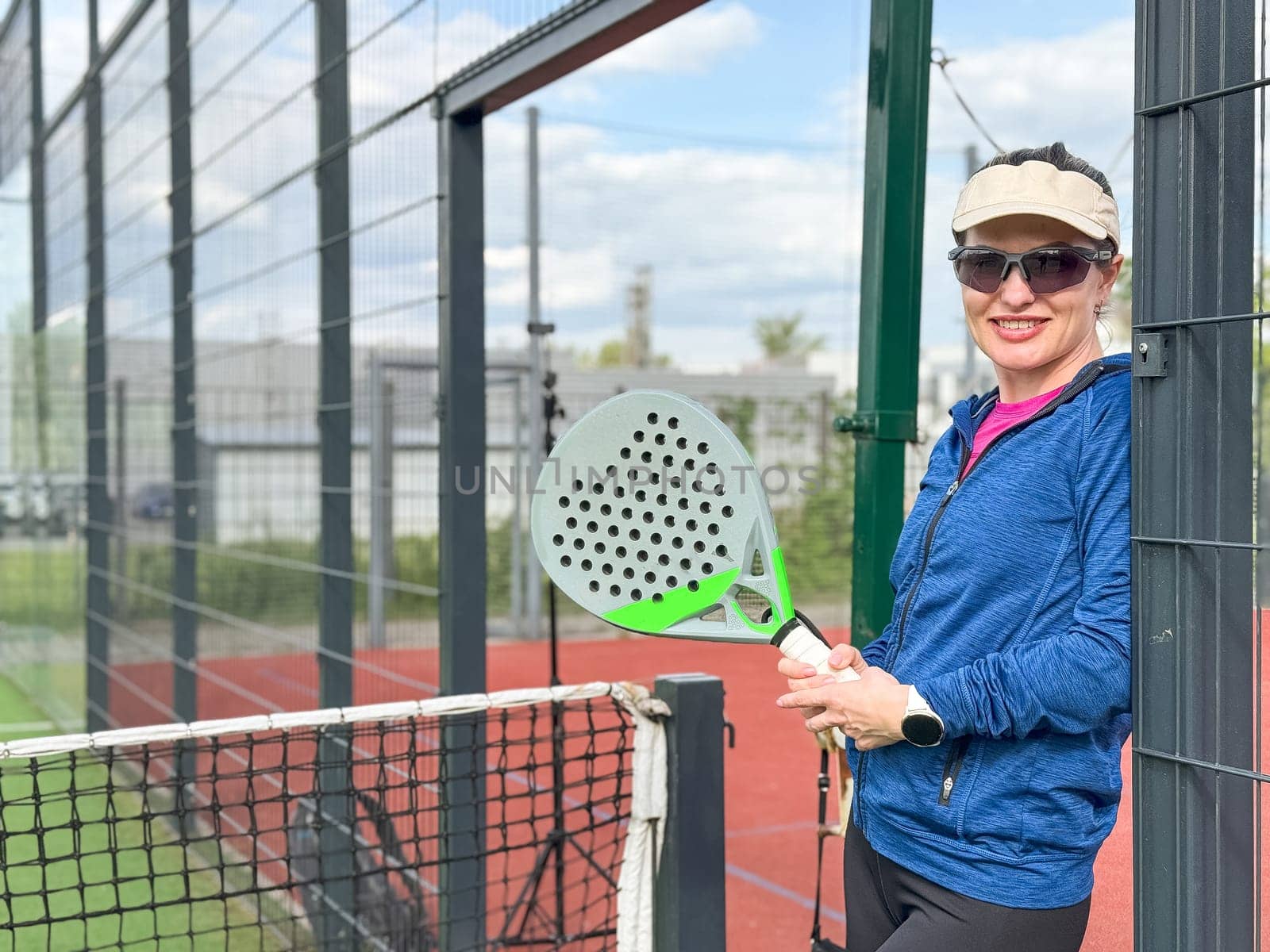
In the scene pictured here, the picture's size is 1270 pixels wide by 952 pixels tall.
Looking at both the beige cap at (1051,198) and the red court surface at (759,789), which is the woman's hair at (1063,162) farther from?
the red court surface at (759,789)

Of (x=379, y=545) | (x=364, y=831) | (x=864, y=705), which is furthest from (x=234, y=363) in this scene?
(x=864, y=705)

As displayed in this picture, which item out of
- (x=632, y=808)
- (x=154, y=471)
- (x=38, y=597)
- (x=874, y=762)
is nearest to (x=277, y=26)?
(x=154, y=471)

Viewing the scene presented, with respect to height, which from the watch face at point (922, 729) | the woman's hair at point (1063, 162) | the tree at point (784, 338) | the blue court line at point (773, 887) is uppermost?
the tree at point (784, 338)

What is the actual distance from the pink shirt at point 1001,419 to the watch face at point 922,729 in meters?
0.26

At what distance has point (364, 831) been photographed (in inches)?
156

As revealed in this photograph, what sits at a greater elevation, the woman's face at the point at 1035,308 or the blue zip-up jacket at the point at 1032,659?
the woman's face at the point at 1035,308

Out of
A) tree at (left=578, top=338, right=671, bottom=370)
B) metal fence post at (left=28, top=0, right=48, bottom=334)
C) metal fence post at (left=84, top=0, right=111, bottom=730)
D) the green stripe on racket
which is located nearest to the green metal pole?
the green stripe on racket

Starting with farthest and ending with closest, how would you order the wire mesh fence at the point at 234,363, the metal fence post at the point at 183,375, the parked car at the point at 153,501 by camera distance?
the parked car at the point at 153,501, the metal fence post at the point at 183,375, the wire mesh fence at the point at 234,363

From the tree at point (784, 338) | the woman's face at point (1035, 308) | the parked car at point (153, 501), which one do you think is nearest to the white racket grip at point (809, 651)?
the woman's face at point (1035, 308)

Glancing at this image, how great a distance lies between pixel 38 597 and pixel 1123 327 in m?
8.31

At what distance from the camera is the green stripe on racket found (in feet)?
4.56

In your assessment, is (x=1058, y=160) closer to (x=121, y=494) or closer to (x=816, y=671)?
(x=816, y=671)

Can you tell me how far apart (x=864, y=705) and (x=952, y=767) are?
0.11 meters

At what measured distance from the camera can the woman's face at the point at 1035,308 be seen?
126cm
